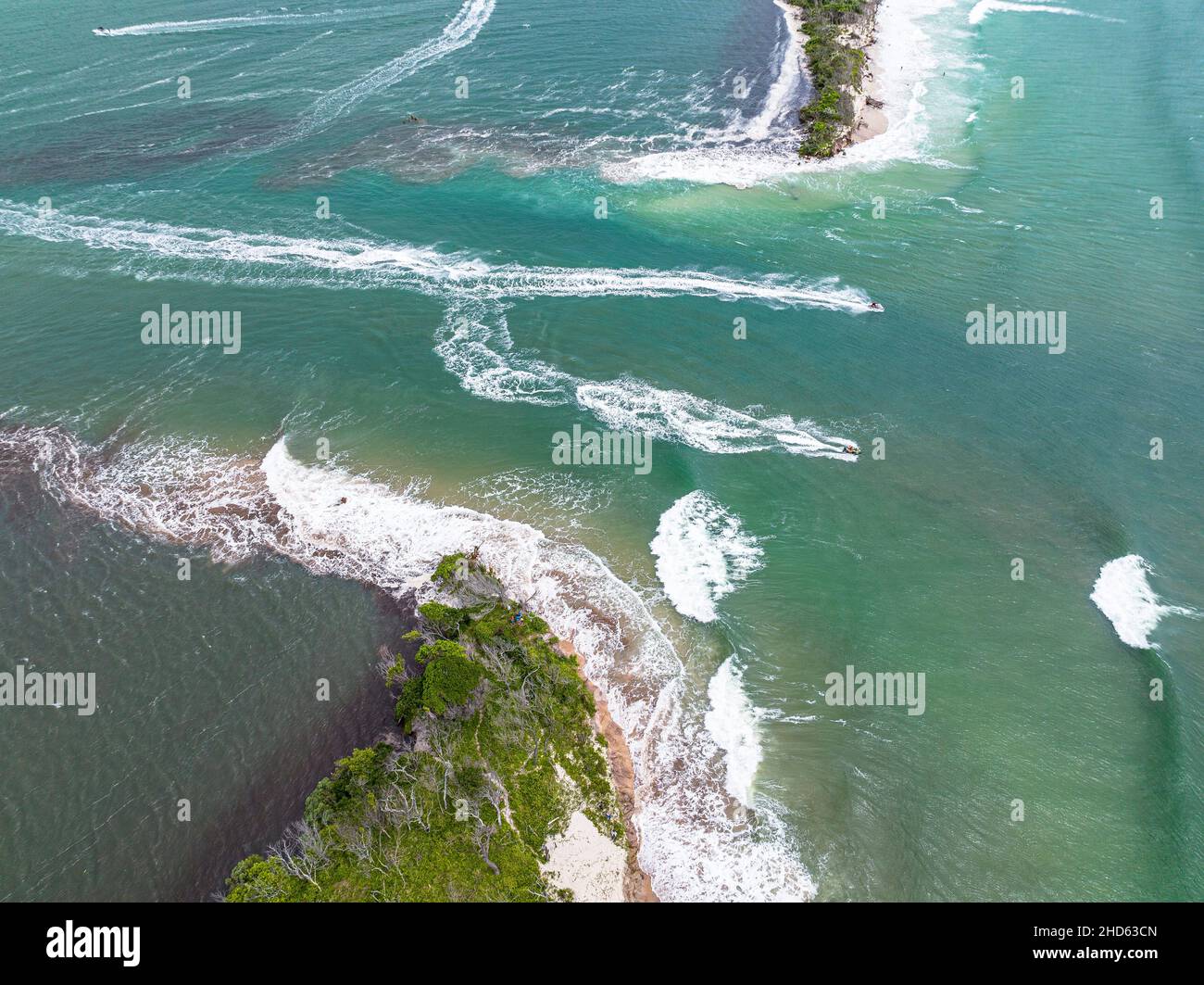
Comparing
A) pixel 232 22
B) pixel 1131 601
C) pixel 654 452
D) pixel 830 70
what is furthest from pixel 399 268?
pixel 232 22

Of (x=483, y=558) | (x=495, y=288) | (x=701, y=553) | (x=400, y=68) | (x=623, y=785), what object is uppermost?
(x=400, y=68)

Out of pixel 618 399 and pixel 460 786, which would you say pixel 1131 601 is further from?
pixel 460 786

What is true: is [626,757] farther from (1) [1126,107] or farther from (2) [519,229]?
(1) [1126,107]

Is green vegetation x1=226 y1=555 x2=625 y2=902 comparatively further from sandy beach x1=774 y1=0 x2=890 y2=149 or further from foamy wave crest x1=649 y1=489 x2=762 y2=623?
sandy beach x1=774 y1=0 x2=890 y2=149

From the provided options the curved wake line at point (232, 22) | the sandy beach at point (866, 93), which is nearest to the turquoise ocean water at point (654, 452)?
the sandy beach at point (866, 93)

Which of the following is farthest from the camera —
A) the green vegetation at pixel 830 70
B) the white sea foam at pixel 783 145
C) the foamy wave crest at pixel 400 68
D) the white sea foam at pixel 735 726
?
the foamy wave crest at pixel 400 68

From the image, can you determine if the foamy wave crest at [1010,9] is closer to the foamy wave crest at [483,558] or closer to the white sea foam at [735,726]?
the foamy wave crest at [483,558]

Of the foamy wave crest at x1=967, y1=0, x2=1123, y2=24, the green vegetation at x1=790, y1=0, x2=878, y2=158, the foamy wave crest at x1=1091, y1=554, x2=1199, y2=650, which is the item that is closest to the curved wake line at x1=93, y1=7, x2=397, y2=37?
the green vegetation at x1=790, y1=0, x2=878, y2=158
